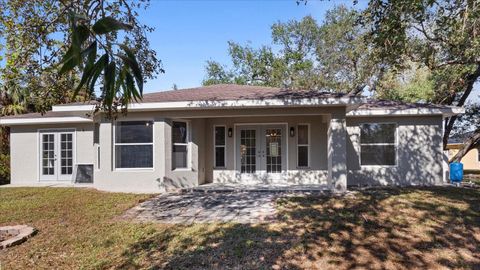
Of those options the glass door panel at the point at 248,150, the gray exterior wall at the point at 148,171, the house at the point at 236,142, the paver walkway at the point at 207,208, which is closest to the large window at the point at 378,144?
the house at the point at 236,142

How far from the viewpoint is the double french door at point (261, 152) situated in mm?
12844

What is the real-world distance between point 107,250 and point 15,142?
11.7 meters

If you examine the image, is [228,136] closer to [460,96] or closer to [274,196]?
[274,196]

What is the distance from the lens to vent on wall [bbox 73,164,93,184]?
14414 millimetres

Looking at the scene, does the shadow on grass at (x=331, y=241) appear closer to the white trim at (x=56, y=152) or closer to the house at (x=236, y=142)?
the house at (x=236, y=142)

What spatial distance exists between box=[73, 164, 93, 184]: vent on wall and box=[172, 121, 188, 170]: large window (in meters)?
5.04

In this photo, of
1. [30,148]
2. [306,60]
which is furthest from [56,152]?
[306,60]

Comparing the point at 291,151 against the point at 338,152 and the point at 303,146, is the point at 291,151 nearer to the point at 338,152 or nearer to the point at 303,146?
the point at 303,146

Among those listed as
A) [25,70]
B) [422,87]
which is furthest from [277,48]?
[25,70]

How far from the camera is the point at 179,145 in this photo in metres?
11.7

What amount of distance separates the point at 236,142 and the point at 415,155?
21.4 feet

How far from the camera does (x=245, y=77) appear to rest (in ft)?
103

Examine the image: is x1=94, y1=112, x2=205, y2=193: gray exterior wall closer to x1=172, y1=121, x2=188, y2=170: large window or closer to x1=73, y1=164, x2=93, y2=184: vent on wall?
x1=172, y1=121, x2=188, y2=170: large window

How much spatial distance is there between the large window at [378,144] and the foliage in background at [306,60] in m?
11.9
